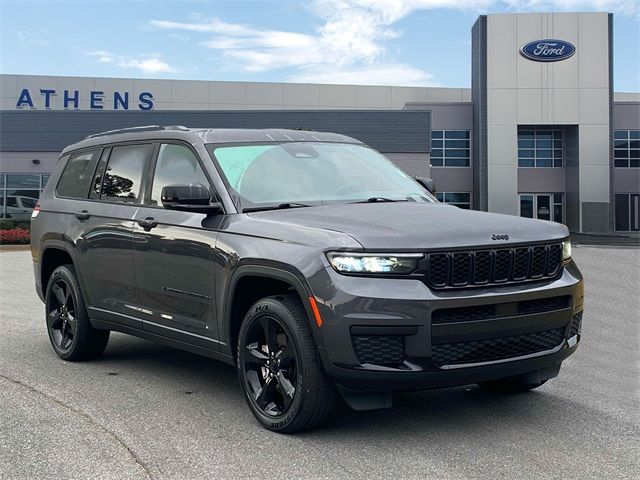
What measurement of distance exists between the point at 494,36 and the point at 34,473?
4277 cm

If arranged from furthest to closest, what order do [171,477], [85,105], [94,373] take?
[85,105], [94,373], [171,477]

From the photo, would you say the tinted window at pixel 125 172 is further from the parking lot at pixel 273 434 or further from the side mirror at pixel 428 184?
the side mirror at pixel 428 184

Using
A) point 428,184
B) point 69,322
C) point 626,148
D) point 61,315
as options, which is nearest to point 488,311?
point 428,184

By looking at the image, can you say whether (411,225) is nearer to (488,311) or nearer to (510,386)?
(488,311)

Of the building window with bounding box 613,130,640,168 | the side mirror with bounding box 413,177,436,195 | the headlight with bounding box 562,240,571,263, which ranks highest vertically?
the building window with bounding box 613,130,640,168

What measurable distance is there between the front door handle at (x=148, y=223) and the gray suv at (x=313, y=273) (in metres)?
0.01

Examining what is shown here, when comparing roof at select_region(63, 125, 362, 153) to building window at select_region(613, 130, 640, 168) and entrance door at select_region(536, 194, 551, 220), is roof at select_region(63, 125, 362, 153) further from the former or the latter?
building window at select_region(613, 130, 640, 168)

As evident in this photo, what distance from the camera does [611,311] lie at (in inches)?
358

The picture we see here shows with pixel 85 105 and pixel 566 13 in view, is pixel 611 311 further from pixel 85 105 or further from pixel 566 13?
pixel 85 105

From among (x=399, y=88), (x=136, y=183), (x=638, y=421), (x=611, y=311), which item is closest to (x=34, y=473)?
(x=136, y=183)

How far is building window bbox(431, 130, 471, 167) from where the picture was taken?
146 ft

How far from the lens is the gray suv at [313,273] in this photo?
385 centimetres

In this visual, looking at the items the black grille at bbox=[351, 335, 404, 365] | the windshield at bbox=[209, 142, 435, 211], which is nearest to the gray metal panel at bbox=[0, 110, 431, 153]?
the windshield at bbox=[209, 142, 435, 211]

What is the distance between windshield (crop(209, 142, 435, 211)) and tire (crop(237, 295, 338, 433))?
2.79 feet
